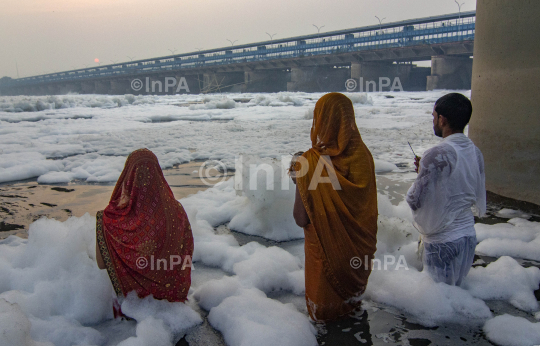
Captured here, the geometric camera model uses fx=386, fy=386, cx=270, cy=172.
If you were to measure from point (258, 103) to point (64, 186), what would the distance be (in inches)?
679

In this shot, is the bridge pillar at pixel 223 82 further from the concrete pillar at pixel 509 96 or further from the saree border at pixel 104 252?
the saree border at pixel 104 252

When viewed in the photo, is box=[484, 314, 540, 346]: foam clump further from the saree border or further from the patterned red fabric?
the saree border

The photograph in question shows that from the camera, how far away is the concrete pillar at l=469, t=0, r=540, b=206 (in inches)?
154

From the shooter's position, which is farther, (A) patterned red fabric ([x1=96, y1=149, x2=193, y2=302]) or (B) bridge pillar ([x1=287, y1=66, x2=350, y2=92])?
(B) bridge pillar ([x1=287, y1=66, x2=350, y2=92])

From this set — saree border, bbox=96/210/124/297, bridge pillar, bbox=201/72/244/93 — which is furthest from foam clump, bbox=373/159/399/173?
bridge pillar, bbox=201/72/244/93

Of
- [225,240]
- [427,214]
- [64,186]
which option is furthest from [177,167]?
[427,214]

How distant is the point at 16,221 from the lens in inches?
152

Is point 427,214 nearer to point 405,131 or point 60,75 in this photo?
point 405,131

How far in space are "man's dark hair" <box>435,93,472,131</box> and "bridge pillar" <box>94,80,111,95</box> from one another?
65.0m

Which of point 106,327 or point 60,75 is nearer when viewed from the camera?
point 106,327

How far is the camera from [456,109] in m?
2.11

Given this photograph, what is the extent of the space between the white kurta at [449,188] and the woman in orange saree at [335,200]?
1.15ft
